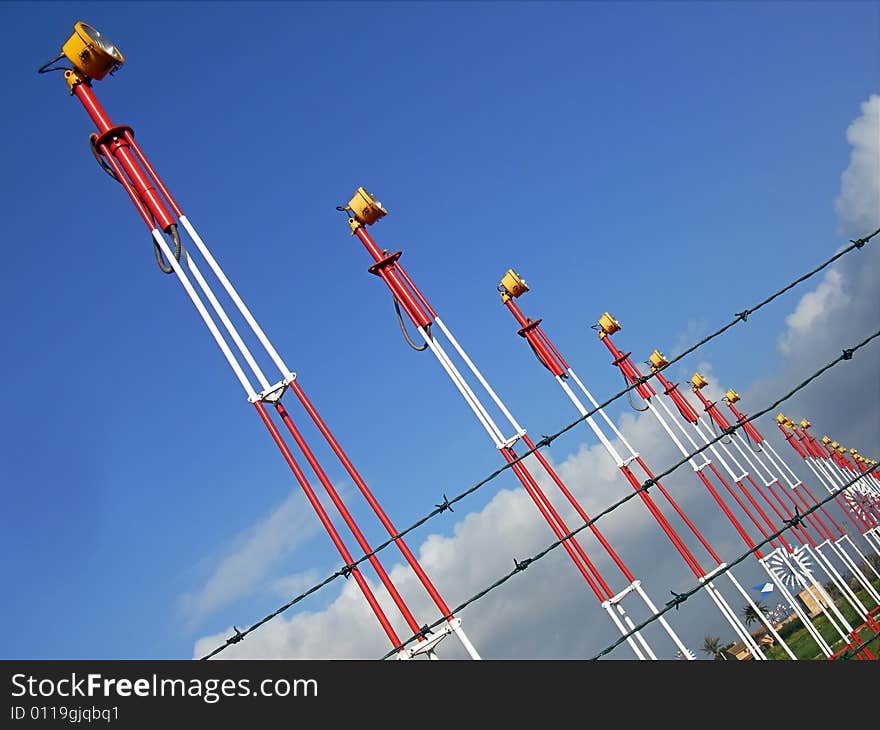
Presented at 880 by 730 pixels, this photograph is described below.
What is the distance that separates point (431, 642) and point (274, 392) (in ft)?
10.6

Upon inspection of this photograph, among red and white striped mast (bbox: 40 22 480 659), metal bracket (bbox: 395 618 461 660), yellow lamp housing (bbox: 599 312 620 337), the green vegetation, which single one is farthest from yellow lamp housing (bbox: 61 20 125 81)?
the green vegetation

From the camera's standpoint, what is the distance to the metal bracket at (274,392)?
830 centimetres

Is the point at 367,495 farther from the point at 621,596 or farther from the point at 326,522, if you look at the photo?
the point at 621,596

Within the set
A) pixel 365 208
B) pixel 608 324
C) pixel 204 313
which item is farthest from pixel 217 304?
pixel 608 324

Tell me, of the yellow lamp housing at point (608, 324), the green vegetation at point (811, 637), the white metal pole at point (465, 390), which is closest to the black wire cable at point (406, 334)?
the white metal pole at point (465, 390)

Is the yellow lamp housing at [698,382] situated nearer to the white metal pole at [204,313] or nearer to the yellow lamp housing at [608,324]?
the yellow lamp housing at [608,324]

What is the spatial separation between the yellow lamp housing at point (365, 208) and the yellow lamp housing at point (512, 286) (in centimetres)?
641

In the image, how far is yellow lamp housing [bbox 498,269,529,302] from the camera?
19625 mm
